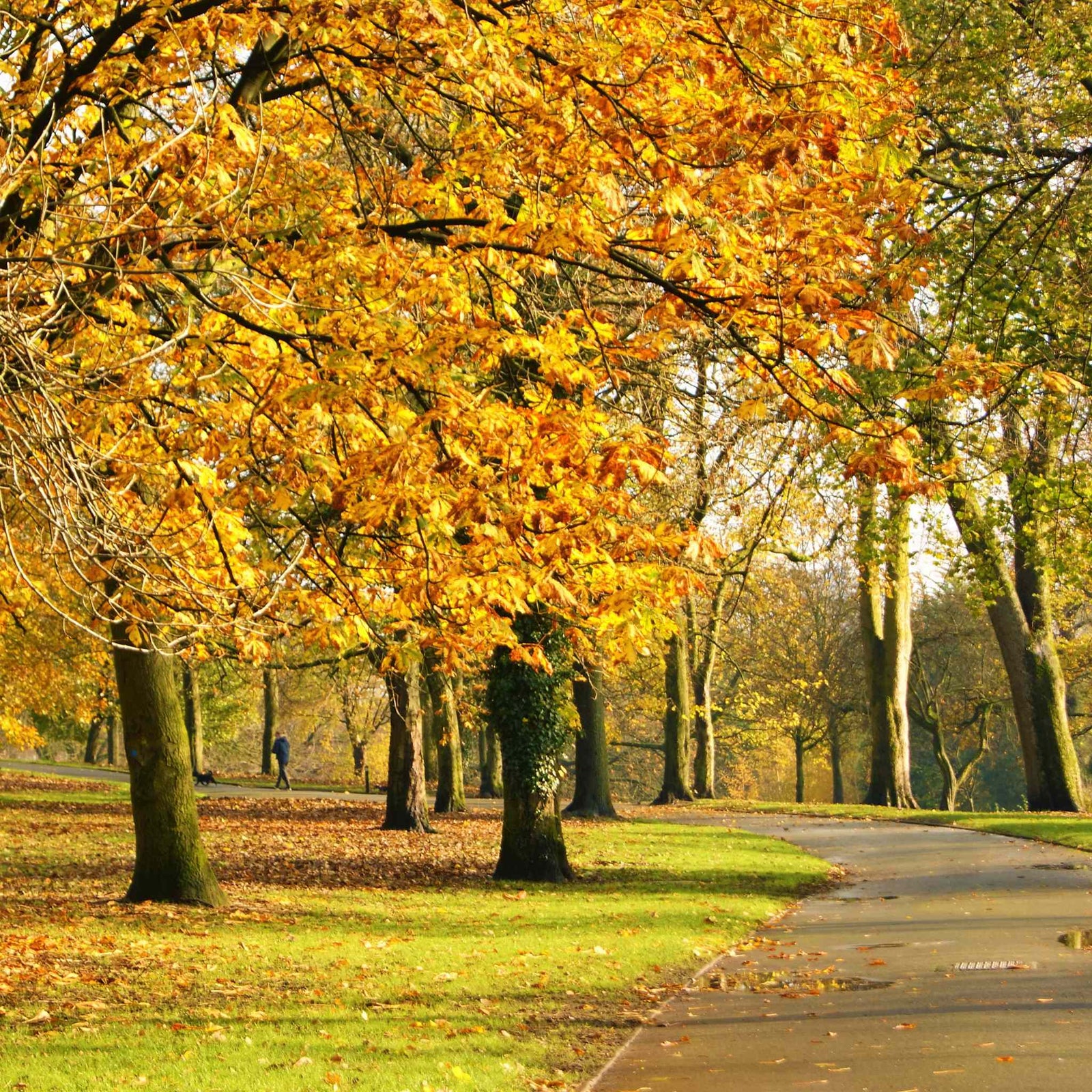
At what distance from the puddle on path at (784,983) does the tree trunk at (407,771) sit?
12390mm

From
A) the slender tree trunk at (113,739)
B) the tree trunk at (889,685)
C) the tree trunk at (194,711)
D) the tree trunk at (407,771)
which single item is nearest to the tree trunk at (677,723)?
the tree trunk at (889,685)

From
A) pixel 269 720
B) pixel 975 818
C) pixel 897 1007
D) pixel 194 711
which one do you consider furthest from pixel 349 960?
pixel 269 720

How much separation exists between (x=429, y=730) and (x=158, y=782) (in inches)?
797

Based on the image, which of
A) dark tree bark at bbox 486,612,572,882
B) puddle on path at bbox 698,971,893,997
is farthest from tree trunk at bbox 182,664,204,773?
puddle on path at bbox 698,971,893,997

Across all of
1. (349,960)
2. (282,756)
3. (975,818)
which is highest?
(282,756)

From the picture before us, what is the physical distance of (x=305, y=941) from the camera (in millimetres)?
11133

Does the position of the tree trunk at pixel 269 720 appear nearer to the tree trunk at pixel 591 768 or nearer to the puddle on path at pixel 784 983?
the tree trunk at pixel 591 768

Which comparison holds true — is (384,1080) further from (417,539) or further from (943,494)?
(943,494)

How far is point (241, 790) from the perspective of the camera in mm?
34344

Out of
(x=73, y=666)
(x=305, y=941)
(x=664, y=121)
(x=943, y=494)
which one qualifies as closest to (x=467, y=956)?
(x=305, y=941)

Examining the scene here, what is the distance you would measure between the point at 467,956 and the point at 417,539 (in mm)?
4199

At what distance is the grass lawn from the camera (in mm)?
6766

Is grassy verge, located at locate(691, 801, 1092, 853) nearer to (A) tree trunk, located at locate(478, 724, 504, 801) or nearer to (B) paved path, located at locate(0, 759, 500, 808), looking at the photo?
(A) tree trunk, located at locate(478, 724, 504, 801)

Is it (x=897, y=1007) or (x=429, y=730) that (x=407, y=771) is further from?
(x=897, y=1007)
